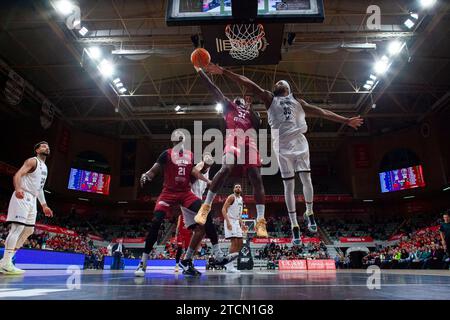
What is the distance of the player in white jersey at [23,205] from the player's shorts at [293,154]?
148 inches

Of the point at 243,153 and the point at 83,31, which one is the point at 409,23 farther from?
the point at 83,31

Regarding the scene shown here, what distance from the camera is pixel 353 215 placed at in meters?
30.5

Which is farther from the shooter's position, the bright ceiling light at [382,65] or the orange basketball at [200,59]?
the bright ceiling light at [382,65]

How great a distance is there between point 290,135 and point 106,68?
13052 mm

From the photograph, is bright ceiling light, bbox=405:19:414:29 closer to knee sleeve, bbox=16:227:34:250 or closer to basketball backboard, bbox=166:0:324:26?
basketball backboard, bbox=166:0:324:26

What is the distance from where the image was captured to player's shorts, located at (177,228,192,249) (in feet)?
25.4

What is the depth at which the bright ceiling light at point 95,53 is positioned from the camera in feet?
47.7

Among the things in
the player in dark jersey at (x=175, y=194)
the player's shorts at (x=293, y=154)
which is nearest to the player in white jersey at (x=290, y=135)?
the player's shorts at (x=293, y=154)

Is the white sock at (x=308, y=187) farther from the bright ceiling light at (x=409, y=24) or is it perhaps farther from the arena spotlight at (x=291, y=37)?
the bright ceiling light at (x=409, y=24)

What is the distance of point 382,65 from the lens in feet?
48.8
